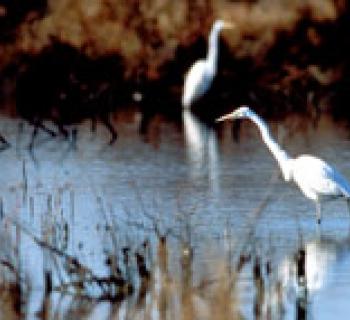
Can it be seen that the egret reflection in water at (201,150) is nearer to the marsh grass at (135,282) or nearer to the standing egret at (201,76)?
the standing egret at (201,76)

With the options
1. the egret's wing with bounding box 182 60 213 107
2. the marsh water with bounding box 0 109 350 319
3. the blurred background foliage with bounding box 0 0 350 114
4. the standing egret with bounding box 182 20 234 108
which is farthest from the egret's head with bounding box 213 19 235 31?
the marsh water with bounding box 0 109 350 319

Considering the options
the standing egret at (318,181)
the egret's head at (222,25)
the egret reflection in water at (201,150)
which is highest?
the egret's head at (222,25)

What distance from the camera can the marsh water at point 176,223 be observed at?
Result: 876cm

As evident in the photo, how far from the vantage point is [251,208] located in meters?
12.4

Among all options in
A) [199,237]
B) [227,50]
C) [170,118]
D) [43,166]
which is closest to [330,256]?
[199,237]

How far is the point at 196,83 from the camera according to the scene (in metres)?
21.4

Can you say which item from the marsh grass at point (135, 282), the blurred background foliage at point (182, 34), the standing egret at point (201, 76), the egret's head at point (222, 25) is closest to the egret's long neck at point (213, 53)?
the standing egret at point (201, 76)

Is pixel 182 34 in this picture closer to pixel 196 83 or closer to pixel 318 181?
pixel 196 83

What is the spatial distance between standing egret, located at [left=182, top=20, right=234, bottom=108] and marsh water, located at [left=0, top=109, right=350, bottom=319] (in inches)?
71.5

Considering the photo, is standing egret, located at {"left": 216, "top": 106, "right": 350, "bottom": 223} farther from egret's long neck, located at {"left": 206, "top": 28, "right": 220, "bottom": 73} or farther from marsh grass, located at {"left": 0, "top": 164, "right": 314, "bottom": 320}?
egret's long neck, located at {"left": 206, "top": 28, "right": 220, "bottom": 73}

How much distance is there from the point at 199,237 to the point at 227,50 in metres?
13.1

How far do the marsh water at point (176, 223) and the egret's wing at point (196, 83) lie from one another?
1.79 meters

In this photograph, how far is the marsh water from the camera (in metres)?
8.76

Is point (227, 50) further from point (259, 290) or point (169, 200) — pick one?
point (259, 290)
